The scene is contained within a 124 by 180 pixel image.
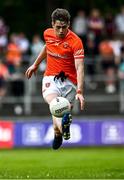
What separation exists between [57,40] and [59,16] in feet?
1.85

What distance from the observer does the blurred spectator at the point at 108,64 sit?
28.5m

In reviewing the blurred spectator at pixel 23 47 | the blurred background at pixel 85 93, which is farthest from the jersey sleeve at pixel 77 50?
the blurred spectator at pixel 23 47

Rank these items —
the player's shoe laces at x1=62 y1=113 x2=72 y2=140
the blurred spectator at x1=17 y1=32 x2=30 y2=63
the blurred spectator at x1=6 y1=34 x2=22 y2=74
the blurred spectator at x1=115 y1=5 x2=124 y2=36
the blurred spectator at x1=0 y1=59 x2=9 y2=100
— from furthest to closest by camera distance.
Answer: the blurred spectator at x1=115 y1=5 x2=124 y2=36 < the blurred spectator at x1=17 y1=32 x2=30 y2=63 < the blurred spectator at x1=6 y1=34 x2=22 y2=74 < the blurred spectator at x1=0 y1=59 x2=9 y2=100 < the player's shoe laces at x1=62 y1=113 x2=72 y2=140

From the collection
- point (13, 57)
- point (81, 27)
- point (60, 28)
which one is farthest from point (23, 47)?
point (60, 28)

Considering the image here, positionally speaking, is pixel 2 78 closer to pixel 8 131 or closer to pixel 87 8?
pixel 8 131

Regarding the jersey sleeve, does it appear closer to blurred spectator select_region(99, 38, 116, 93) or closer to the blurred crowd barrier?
the blurred crowd barrier

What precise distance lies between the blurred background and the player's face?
41.1 feet

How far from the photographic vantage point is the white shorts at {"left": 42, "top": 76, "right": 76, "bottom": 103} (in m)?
15.0

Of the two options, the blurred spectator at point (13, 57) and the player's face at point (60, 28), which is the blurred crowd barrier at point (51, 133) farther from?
the player's face at point (60, 28)

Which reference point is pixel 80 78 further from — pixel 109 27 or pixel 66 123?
pixel 109 27

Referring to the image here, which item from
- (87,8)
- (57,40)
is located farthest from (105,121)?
(57,40)

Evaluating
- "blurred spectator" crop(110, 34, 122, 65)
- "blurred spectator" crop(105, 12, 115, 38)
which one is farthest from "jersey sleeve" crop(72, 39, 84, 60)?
"blurred spectator" crop(105, 12, 115, 38)

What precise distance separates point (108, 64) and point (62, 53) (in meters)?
14.2

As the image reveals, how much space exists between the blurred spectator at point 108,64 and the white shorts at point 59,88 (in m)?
13.2
